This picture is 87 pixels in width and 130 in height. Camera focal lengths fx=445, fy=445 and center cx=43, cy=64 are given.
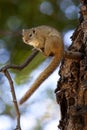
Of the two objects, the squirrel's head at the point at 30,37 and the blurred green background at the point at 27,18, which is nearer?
the squirrel's head at the point at 30,37

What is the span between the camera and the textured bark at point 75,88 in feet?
3.31

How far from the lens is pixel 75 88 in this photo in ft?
3.51

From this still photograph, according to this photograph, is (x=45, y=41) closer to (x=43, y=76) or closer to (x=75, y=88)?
(x=43, y=76)

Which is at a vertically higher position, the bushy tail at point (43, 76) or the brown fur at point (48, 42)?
the brown fur at point (48, 42)

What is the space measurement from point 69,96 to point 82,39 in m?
0.15

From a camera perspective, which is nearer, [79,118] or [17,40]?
[79,118]

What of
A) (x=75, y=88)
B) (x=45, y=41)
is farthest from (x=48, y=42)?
(x=75, y=88)

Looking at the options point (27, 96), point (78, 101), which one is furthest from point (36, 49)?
point (78, 101)

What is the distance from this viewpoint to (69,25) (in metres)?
1.87

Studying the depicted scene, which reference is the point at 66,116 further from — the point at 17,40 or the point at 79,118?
the point at 17,40

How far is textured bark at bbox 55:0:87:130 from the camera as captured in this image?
1.01 metres

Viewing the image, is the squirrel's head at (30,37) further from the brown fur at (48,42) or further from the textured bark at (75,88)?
the textured bark at (75,88)

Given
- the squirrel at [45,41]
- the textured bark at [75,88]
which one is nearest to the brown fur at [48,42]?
the squirrel at [45,41]

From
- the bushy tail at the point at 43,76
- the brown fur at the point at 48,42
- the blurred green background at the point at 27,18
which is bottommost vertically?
the bushy tail at the point at 43,76
